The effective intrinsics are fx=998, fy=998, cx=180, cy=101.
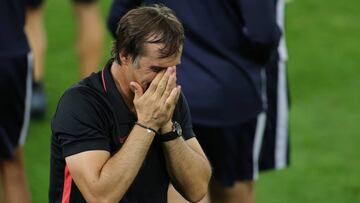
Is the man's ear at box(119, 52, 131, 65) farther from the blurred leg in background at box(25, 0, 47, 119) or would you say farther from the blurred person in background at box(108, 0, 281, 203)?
the blurred leg in background at box(25, 0, 47, 119)

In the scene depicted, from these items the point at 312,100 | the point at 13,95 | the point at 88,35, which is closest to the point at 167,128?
the point at 13,95

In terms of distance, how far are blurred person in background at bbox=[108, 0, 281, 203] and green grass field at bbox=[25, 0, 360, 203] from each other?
4.05ft

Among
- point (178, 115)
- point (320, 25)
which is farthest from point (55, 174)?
point (320, 25)

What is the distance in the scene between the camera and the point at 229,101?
4680 millimetres

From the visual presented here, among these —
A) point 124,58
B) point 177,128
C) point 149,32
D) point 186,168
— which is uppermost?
point 149,32

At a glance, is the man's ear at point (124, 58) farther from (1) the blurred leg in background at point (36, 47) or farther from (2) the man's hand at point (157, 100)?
(1) the blurred leg in background at point (36, 47)

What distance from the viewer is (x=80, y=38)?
23.4ft

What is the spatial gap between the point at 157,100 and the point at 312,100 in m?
4.35

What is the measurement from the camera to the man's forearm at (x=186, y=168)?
3.49 metres

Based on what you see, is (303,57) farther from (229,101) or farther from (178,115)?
(178,115)

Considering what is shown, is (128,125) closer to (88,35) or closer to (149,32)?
(149,32)

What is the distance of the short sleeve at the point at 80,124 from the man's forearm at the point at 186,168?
9.5 inches

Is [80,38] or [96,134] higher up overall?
[96,134]

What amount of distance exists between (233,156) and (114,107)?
1.57 metres
